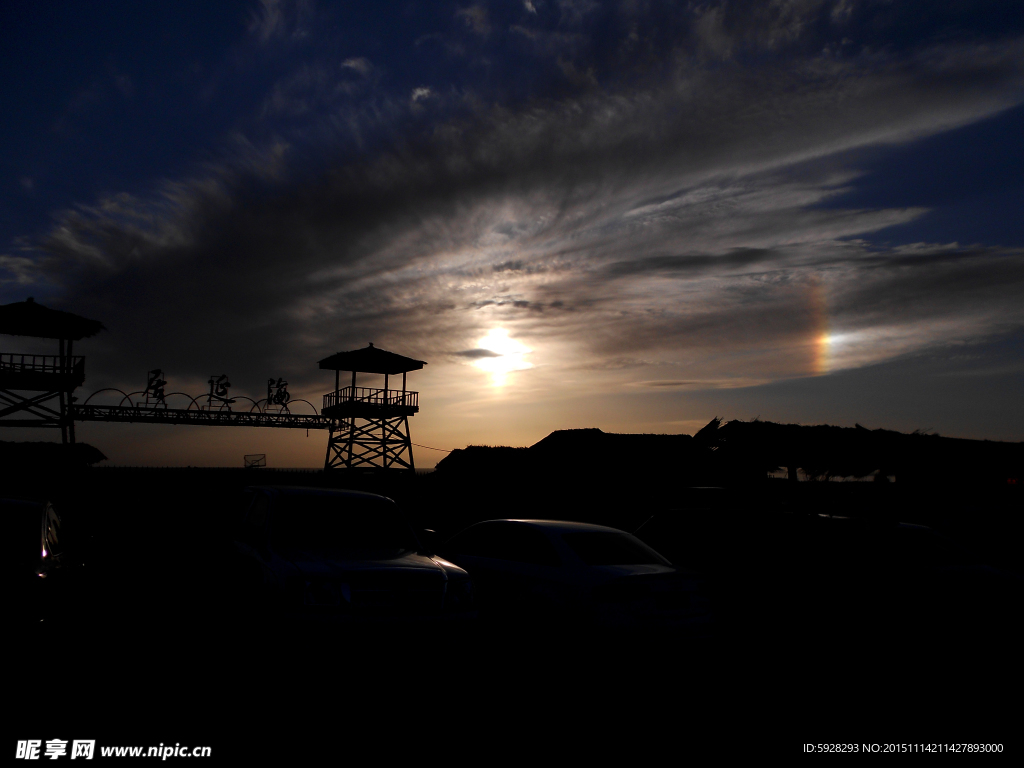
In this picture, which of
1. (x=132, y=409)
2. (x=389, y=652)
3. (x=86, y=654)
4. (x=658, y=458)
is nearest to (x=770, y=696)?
(x=389, y=652)

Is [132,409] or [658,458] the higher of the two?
[132,409]

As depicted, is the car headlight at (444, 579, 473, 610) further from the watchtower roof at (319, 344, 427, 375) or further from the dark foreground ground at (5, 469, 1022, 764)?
the watchtower roof at (319, 344, 427, 375)

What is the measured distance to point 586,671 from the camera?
6730mm

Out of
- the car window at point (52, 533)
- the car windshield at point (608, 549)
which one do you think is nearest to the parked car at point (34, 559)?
the car window at point (52, 533)

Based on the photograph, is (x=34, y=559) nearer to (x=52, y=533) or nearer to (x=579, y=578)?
(x=52, y=533)

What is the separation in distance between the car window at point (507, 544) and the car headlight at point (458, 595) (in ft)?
3.61

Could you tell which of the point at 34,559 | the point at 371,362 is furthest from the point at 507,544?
the point at 371,362

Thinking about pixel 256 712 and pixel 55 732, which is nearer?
pixel 55 732

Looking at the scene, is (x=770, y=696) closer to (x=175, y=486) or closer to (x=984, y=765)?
(x=984, y=765)

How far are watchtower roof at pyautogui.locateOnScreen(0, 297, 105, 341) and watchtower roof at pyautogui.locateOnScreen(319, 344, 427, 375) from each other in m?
10.9

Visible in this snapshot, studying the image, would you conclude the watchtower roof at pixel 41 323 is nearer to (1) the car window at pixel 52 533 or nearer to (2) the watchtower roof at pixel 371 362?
(2) the watchtower roof at pixel 371 362

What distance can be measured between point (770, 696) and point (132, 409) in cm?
3799

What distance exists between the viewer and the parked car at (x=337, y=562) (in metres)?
6.02

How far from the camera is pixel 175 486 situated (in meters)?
29.5
